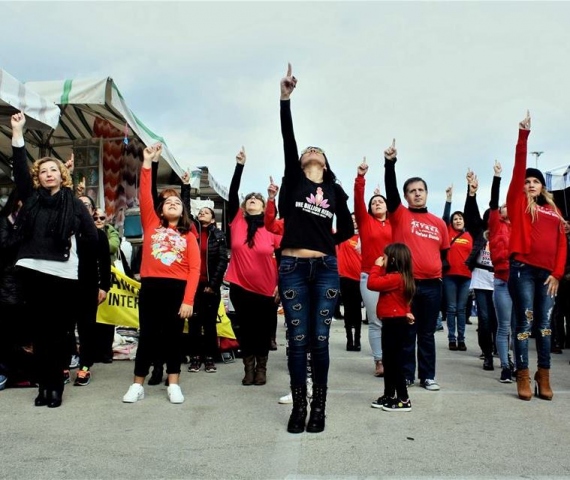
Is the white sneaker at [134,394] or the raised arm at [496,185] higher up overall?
the raised arm at [496,185]

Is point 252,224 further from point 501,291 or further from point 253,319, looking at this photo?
point 501,291

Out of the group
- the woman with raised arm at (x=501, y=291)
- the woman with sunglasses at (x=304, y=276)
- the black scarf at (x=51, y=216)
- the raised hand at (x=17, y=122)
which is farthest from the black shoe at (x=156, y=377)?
the woman with raised arm at (x=501, y=291)

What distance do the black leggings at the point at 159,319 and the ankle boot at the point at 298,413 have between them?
1.46 m

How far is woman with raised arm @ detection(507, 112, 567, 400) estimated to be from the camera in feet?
16.2

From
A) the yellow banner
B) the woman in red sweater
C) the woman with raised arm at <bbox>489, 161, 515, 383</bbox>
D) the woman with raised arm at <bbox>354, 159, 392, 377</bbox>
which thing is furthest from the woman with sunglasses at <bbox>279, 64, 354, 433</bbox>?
the woman in red sweater

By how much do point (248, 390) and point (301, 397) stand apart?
145cm

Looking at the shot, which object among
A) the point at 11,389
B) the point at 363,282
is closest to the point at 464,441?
the point at 363,282

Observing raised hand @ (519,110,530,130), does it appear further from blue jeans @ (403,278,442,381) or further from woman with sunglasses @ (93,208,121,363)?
woman with sunglasses @ (93,208,121,363)

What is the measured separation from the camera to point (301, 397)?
3.91 meters

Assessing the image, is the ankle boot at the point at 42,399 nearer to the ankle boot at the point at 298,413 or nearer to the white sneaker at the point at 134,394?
the white sneaker at the point at 134,394

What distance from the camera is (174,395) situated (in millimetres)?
4699

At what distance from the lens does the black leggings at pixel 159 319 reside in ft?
16.0

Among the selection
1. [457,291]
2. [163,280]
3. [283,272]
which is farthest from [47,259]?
[457,291]

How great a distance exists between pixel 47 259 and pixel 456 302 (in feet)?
20.0
